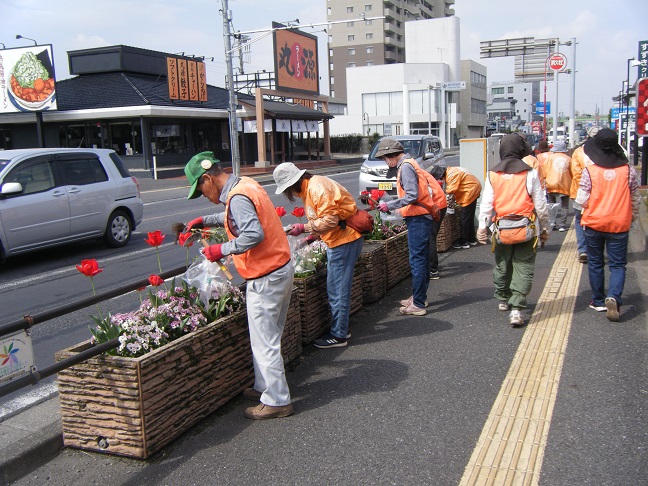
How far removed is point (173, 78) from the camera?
30984mm

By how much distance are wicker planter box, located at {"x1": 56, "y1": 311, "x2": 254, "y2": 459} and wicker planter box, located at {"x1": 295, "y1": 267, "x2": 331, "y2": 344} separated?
144cm

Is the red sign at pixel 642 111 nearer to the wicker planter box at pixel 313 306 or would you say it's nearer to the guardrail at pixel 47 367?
the wicker planter box at pixel 313 306

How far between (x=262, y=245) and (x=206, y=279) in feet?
2.05

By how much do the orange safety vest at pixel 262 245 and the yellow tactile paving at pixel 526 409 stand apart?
5.38ft

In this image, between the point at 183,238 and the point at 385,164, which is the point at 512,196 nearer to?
the point at 183,238

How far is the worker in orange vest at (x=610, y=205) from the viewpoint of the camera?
589 centimetres

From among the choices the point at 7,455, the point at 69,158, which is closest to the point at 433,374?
the point at 7,455

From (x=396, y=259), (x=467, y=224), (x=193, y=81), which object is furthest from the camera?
(x=193, y=81)

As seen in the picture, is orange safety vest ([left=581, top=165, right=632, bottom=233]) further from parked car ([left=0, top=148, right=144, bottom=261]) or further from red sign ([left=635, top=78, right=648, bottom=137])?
parked car ([left=0, top=148, right=144, bottom=261])

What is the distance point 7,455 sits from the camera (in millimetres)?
3508

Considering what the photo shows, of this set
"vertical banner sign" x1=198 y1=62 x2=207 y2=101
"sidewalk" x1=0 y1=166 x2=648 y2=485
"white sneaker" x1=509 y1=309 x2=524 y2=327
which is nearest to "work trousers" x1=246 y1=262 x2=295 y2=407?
"sidewalk" x1=0 y1=166 x2=648 y2=485

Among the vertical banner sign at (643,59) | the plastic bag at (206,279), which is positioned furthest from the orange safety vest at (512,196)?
the vertical banner sign at (643,59)

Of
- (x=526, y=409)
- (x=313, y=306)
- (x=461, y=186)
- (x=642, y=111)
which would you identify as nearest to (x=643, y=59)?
(x=642, y=111)

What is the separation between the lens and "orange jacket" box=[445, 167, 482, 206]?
375 inches
